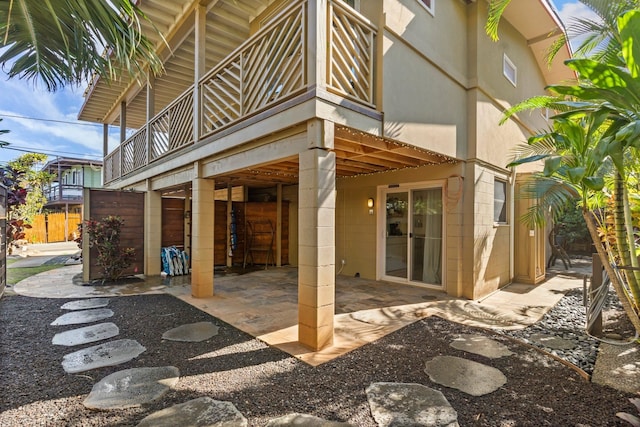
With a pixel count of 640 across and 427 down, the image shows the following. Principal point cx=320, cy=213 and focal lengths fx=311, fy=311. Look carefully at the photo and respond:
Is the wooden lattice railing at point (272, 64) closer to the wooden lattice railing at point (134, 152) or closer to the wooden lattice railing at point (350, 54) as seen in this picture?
the wooden lattice railing at point (350, 54)

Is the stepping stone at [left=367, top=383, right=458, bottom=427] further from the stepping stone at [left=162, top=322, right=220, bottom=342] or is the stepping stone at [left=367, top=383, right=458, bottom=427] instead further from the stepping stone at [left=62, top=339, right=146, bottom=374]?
the stepping stone at [left=62, top=339, right=146, bottom=374]

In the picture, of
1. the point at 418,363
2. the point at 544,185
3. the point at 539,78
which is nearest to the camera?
the point at 418,363

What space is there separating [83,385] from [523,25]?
35.2 feet

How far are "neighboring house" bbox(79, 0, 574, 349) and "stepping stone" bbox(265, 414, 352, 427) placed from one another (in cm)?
120

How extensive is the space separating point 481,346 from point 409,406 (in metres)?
1.70

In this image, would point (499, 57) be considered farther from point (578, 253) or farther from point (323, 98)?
point (578, 253)

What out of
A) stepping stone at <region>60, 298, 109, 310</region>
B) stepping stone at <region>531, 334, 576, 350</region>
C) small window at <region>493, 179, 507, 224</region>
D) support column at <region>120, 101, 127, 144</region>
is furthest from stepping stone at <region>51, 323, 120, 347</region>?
support column at <region>120, 101, 127, 144</region>

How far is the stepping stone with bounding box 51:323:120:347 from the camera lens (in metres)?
3.88

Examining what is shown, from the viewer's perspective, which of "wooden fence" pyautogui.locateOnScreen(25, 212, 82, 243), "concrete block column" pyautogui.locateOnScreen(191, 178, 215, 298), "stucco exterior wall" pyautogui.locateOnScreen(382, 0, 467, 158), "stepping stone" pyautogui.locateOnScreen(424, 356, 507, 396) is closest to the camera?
"stepping stone" pyautogui.locateOnScreen(424, 356, 507, 396)

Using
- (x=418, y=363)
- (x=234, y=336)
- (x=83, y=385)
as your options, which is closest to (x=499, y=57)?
(x=418, y=363)

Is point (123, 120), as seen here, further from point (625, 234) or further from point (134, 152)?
point (625, 234)

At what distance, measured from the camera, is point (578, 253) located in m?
12.7

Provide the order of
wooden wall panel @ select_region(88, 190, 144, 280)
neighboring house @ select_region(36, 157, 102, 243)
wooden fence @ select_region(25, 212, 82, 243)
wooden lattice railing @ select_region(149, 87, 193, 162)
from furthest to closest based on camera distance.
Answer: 1. neighboring house @ select_region(36, 157, 102, 243)
2. wooden fence @ select_region(25, 212, 82, 243)
3. wooden wall panel @ select_region(88, 190, 144, 280)
4. wooden lattice railing @ select_region(149, 87, 193, 162)

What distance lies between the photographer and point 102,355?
3.48m
